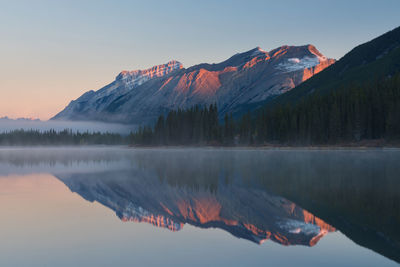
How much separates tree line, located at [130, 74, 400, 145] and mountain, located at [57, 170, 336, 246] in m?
114

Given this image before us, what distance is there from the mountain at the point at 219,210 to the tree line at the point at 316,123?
114m

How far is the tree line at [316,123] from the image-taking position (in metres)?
129

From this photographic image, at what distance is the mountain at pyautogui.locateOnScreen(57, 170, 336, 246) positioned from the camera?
45.8 ft

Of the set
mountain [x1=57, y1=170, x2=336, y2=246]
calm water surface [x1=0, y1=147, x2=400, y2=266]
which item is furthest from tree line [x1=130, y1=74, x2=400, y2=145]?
mountain [x1=57, y1=170, x2=336, y2=246]

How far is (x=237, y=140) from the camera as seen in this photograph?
17862 centimetres

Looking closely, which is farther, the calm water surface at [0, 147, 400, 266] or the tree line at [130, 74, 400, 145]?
the tree line at [130, 74, 400, 145]

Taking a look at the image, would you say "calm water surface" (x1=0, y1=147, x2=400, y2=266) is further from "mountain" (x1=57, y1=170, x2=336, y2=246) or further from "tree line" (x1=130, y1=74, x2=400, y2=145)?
"tree line" (x1=130, y1=74, x2=400, y2=145)

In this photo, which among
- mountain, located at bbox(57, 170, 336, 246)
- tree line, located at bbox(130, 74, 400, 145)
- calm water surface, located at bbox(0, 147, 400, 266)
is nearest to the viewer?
calm water surface, located at bbox(0, 147, 400, 266)

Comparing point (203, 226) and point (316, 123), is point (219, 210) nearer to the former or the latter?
point (203, 226)

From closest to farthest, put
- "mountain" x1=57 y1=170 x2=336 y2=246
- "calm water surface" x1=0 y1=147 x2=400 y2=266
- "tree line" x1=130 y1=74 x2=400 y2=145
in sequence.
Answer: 1. "calm water surface" x1=0 y1=147 x2=400 y2=266
2. "mountain" x1=57 y1=170 x2=336 y2=246
3. "tree line" x1=130 y1=74 x2=400 y2=145

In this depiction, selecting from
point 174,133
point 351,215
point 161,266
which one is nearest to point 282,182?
point 351,215

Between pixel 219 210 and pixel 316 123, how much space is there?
135284mm

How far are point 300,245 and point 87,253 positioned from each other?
23.6 ft

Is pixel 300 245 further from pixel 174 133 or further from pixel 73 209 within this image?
pixel 174 133
